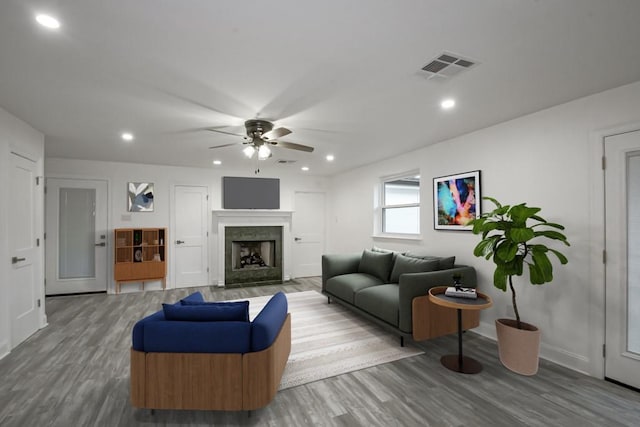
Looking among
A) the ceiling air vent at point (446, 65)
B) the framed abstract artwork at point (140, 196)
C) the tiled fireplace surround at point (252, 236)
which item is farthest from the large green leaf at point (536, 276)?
the framed abstract artwork at point (140, 196)

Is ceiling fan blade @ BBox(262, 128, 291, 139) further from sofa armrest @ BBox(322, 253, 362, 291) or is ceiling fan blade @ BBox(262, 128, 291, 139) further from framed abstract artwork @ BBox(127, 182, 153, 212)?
framed abstract artwork @ BBox(127, 182, 153, 212)

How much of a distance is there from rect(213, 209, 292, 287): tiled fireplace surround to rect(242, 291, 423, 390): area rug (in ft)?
6.58

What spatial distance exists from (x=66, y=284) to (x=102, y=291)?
1.84ft

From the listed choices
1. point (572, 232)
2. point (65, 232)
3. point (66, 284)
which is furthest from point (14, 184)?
point (572, 232)

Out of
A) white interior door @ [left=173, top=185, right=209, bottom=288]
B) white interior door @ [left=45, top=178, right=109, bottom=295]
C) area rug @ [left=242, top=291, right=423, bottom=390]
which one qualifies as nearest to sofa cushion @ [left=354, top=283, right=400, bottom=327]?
area rug @ [left=242, top=291, right=423, bottom=390]

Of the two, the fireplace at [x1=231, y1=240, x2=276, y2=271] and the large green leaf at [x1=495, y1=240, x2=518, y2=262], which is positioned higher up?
the large green leaf at [x1=495, y1=240, x2=518, y2=262]

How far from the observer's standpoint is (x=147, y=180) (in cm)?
573

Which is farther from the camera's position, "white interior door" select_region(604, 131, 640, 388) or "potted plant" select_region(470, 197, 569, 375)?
"potted plant" select_region(470, 197, 569, 375)

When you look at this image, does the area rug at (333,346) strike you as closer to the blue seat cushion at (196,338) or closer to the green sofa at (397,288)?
the green sofa at (397,288)

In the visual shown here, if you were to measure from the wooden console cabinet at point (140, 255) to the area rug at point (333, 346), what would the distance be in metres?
2.40

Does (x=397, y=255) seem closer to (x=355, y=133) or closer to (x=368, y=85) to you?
(x=355, y=133)

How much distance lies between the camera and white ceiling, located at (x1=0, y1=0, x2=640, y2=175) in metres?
1.56

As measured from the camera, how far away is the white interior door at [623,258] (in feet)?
7.83

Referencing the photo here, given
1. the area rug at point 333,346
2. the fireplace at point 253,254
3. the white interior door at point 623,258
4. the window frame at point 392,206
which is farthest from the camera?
the fireplace at point 253,254
